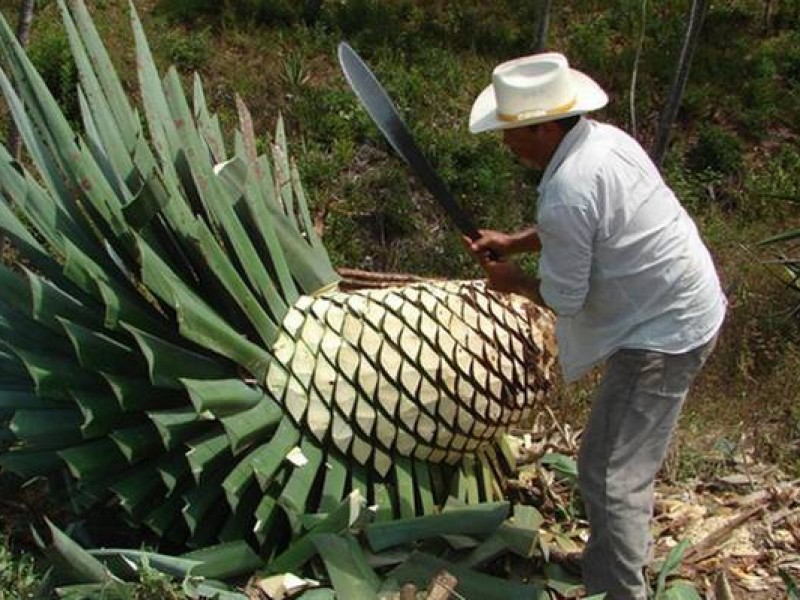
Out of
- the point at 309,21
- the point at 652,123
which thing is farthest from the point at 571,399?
the point at 309,21

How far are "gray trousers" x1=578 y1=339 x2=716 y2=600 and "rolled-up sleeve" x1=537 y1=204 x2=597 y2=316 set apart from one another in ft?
0.89

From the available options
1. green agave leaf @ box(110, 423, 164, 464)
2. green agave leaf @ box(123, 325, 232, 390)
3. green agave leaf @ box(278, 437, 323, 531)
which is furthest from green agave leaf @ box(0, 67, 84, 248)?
green agave leaf @ box(278, 437, 323, 531)

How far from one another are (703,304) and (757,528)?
43.1 inches

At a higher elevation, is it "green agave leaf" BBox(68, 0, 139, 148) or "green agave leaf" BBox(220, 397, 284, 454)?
"green agave leaf" BBox(68, 0, 139, 148)

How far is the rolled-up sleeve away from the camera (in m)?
3.13

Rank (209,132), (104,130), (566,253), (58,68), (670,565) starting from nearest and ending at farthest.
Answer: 1. (566,253)
2. (104,130)
3. (670,565)
4. (209,132)
5. (58,68)

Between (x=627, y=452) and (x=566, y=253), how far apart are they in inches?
24.6

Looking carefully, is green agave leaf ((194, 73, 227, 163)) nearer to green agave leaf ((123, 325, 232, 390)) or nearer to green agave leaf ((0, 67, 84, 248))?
green agave leaf ((0, 67, 84, 248))

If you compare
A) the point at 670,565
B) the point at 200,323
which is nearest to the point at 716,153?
the point at 670,565

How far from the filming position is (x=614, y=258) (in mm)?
3246

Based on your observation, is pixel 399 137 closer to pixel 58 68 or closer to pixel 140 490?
pixel 140 490

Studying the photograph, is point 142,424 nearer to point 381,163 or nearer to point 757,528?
point 757,528

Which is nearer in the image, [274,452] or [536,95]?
[536,95]

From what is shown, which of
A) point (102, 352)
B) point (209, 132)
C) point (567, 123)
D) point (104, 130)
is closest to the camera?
point (567, 123)
